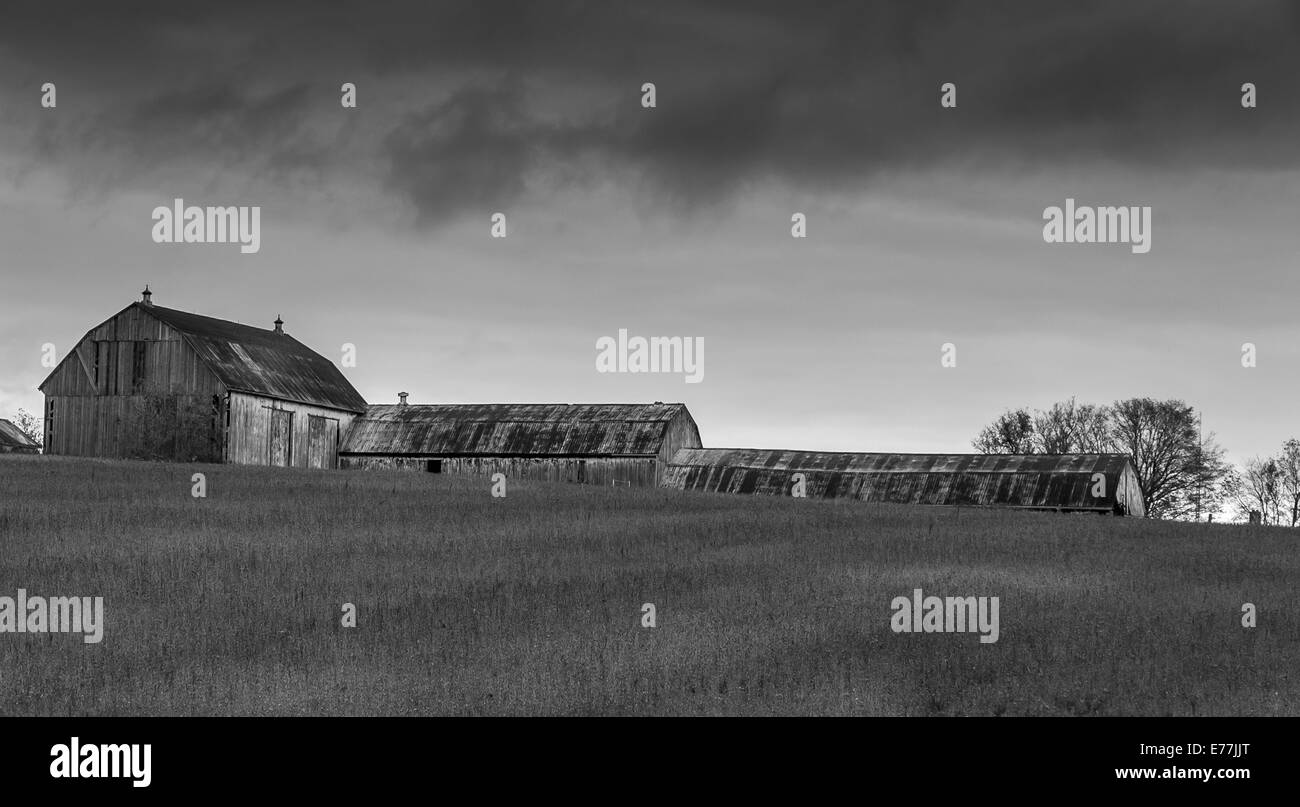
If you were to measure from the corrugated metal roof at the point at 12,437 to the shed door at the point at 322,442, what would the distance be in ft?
138

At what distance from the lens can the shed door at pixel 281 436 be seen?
63.4 metres

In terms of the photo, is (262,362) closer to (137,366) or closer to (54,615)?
(137,366)

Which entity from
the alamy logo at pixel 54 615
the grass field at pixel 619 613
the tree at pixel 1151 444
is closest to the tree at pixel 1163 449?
the tree at pixel 1151 444

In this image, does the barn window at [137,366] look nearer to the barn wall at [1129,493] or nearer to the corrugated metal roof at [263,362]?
the corrugated metal roof at [263,362]

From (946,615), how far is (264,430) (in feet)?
156

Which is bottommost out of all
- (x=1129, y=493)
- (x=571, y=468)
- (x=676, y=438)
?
(x=1129, y=493)

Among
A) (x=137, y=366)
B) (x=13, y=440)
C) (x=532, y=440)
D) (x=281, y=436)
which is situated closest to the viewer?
(x=137, y=366)

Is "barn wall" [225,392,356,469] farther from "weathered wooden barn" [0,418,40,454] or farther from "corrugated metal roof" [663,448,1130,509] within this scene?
"weathered wooden barn" [0,418,40,454]

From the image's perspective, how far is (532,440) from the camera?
66312 millimetres

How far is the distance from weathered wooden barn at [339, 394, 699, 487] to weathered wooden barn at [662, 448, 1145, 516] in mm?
1757
